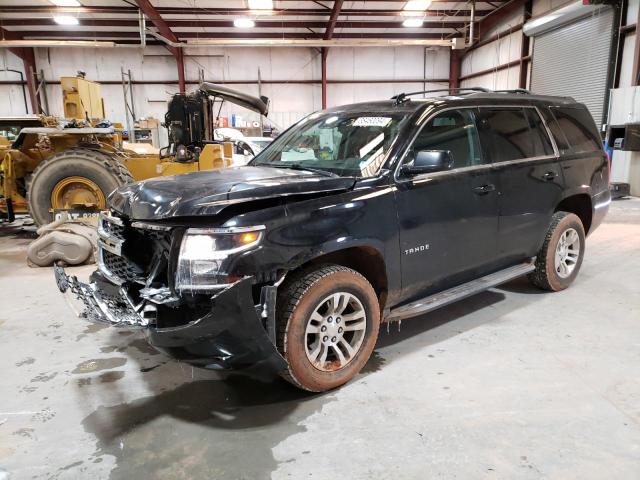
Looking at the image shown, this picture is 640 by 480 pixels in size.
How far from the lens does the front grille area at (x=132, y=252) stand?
2629mm

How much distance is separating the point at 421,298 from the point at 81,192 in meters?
5.50

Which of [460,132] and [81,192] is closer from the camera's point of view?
[460,132]

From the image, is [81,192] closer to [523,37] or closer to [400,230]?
[400,230]

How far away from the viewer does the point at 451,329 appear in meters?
3.72

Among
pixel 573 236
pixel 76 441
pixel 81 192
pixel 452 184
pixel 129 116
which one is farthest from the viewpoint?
pixel 129 116

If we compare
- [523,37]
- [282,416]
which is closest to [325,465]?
[282,416]

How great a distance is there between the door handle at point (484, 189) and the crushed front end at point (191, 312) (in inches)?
73.2

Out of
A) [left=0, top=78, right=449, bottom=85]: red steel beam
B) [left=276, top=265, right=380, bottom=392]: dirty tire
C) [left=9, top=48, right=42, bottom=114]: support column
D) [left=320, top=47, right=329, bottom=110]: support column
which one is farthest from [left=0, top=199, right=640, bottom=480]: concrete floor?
[left=9, top=48, right=42, bottom=114]: support column

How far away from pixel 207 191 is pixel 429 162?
4.56 feet

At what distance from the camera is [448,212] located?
128 inches

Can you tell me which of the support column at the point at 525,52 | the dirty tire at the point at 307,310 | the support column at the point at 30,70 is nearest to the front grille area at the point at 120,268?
the dirty tire at the point at 307,310

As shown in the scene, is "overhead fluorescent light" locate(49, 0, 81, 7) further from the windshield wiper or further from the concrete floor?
the windshield wiper

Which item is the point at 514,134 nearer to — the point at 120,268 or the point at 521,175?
the point at 521,175

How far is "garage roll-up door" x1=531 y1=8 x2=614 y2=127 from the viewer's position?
11.4 metres
